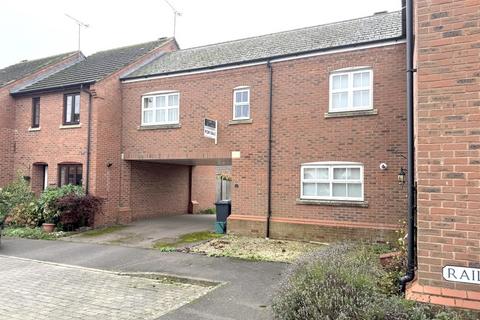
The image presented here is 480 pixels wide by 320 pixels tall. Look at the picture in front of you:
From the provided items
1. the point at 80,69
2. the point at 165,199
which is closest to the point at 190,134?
the point at 165,199

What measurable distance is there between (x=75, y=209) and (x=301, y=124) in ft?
28.8

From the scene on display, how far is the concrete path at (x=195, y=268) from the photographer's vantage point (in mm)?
5750

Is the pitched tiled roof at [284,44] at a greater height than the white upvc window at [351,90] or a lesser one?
greater

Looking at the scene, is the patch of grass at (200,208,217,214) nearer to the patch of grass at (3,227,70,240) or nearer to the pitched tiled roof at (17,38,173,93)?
the patch of grass at (3,227,70,240)

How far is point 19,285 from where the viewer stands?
24.2 ft

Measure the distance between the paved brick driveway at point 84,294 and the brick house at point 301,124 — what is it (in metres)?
5.41

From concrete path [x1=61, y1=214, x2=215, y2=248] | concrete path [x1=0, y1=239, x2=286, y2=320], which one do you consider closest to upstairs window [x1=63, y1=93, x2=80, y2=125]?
concrete path [x1=61, y1=214, x2=215, y2=248]

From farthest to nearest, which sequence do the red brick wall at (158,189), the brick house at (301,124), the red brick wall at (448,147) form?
1. the red brick wall at (158,189)
2. the brick house at (301,124)
3. the red brick wall at (448,147)

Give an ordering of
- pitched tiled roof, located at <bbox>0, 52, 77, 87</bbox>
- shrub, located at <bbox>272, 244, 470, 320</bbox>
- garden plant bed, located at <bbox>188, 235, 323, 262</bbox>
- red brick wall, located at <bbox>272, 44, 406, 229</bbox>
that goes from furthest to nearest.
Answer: pitched tiled roof, located at <bbox>0, 52, 77, 87</bbox>
red brick wall, located at <bbox>272, 44, 406, 229</bbox>
garden plant bed, located at <bbox>188, 235, 323, 262</bbox>
shrub, located at <bbox>272, 244, 470, 320</bbox>

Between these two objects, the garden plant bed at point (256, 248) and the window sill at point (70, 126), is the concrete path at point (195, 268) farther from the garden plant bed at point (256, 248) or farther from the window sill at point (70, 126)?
the window sill at point (70, 126)

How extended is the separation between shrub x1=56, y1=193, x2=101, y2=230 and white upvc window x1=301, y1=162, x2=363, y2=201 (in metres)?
7.94

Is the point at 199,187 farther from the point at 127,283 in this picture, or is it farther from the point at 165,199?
the point at 127,283

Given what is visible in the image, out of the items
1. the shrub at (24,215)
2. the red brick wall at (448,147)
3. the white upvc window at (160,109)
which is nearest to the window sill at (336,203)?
the white upvc window at (160,109)

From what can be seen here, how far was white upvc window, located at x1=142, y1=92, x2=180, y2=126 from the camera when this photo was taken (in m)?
14.6
